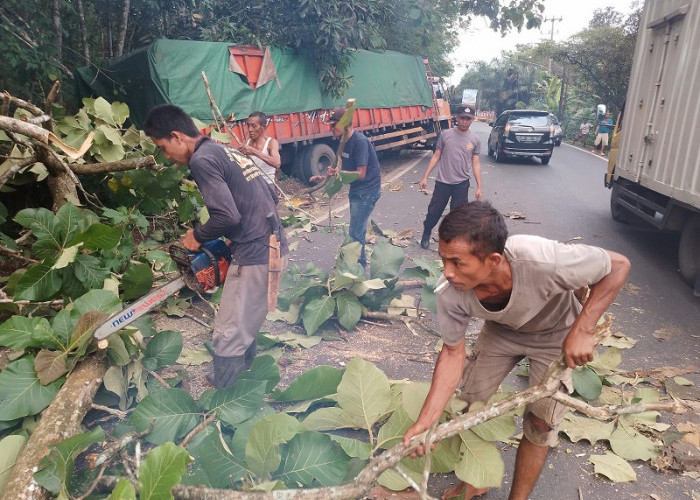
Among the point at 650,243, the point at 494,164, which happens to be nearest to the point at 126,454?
the point at 650,243

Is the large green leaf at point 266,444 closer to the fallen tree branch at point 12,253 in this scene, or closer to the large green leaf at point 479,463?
the large green leaf at point 479,463

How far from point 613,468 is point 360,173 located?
144 inches

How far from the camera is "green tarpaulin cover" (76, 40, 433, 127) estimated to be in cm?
807

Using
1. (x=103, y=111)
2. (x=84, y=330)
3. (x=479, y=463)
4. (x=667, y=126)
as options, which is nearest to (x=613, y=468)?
(x=479, y=463)

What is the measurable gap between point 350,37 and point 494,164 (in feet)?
21.8

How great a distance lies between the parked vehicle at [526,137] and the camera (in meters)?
15.2

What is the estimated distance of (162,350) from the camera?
2.90 meters

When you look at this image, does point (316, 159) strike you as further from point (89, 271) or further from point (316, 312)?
point (89, 271)

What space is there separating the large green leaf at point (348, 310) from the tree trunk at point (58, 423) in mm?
1876

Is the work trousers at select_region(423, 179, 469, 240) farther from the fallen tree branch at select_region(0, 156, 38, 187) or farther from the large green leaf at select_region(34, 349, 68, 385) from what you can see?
the large green leaf at select_region(34, 349, 68, 385)

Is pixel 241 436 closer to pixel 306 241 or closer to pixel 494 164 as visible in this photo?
pixel 306 241

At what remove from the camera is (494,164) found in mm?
15344

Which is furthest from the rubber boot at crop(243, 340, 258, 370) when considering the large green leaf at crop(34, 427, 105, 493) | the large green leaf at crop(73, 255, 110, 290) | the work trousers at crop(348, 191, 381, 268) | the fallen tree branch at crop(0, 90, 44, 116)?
the fallen tree branch at crop(0, 90, 44, 116)

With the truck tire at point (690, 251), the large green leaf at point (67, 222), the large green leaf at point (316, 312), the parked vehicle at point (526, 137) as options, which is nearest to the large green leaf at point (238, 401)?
the large green leaf at point (67, 222)
